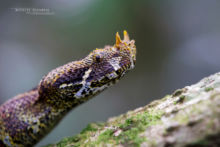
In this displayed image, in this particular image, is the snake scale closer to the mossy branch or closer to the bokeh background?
the mossy branch

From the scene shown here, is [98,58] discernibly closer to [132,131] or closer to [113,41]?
[132,131]

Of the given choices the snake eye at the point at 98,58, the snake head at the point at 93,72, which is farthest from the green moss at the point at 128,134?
the snake eye at the point at 98,58

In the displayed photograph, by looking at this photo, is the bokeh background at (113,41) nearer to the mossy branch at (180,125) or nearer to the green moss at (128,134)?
the green moss at (128,134)

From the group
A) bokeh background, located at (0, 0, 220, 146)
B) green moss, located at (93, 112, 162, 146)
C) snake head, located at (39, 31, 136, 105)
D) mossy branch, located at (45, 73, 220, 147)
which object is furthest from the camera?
bokeh background, located at (0, 0, 220, 146)

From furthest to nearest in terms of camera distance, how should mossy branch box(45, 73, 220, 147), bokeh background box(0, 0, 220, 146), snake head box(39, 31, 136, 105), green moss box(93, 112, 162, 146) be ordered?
bokeh background box(0, 0, 220, 146) < snake head box(39, 31, 136, 105) < green moss box(93, 112, 162, 146) < mossy branch box(45, 73, 220, 147)

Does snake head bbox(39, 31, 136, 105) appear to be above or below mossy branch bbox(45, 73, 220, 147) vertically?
above

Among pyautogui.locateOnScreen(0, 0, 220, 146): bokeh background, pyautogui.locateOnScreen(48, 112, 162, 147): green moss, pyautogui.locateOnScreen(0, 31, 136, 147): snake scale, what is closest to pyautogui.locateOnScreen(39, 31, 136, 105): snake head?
pyautogui.locateOnScreen(0, 31, 136, 147): snake scale

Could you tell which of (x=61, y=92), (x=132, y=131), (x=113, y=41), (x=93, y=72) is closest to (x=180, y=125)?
(x=132, y=131)
